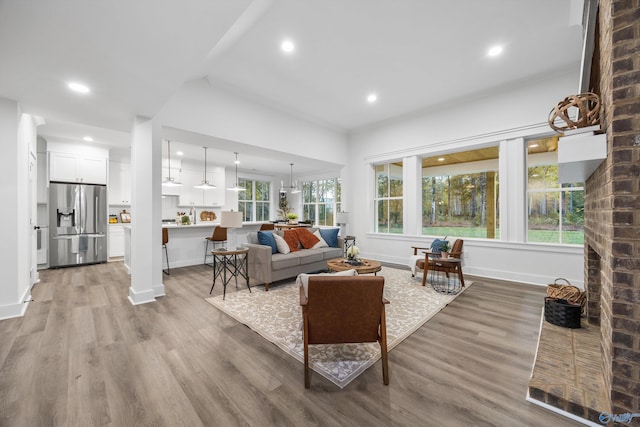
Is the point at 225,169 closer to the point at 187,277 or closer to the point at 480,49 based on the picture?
the point at 187,277

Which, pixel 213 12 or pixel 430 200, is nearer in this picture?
pixel 213 12

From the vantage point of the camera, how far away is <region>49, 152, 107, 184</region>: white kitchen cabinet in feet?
17.7

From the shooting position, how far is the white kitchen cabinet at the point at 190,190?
7.24 meters

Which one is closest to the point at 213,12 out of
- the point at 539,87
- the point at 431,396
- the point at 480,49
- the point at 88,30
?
the point at 88,30

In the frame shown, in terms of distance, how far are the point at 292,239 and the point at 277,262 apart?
99 cm

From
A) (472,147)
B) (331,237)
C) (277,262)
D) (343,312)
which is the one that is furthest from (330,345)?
(472,147)

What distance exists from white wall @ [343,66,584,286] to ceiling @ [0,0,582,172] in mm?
301

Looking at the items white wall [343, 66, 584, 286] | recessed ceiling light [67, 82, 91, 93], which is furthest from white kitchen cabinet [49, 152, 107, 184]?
white wall [343, 66, 584, 286]

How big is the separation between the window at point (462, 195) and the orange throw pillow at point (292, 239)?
2.95 metres

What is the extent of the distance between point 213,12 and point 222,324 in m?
2.78

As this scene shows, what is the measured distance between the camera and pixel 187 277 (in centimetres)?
468

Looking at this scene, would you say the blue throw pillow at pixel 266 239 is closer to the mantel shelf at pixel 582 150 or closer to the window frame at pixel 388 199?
the window frame at pixel 388 199

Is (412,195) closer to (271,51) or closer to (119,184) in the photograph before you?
(271,51)

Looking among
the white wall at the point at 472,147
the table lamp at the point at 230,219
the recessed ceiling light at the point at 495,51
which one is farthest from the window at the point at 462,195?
the table lamp at the point at 230,219
